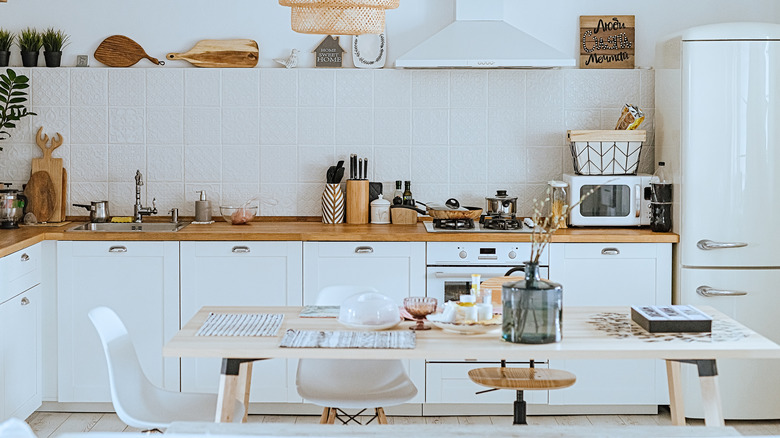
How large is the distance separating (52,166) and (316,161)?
1416 mm

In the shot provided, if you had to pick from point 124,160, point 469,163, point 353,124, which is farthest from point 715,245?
point 124,160

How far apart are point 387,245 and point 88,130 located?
181 centimetres

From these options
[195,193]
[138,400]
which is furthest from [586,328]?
[195,193]

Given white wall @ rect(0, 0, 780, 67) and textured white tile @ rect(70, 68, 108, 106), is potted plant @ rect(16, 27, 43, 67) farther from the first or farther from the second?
textured white tile @ rect(70, 68, 108, 106)

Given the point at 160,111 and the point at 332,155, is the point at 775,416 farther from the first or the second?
the point at 160,111

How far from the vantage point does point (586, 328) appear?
2891 mm

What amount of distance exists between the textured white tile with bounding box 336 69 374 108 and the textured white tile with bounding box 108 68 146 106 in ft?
3.47

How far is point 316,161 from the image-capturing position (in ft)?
16.4

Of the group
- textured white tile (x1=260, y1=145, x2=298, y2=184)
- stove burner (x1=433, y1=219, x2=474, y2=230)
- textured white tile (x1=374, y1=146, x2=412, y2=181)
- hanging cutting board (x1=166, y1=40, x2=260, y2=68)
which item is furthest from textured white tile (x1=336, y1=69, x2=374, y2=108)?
stove burner (x1=433, y1=219, x2=474, y2=230)

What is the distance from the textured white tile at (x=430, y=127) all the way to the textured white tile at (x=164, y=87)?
4.19 feet

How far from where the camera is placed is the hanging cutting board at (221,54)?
→ 16.2 feet

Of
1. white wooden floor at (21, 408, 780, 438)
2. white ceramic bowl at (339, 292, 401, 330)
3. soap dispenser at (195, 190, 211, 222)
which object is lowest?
white wooden floor at (21, 408, 780, 438)

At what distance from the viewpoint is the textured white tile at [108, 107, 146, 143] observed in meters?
A: 4.95

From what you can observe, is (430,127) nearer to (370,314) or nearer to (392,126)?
(392,126)
